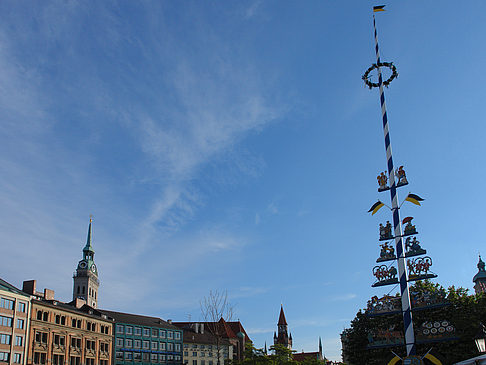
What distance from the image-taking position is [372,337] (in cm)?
3897

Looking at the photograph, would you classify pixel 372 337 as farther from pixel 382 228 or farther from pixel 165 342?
pixel 165 342

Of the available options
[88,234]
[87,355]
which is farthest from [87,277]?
[87,355]

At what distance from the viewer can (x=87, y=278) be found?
163750 mm

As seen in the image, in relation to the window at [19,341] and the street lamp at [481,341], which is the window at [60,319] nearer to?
the window at [19,341]

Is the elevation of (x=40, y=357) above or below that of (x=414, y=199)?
below

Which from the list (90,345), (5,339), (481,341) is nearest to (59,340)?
(90,345)

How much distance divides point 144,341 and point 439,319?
72.0 metres

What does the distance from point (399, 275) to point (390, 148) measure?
10.3 m

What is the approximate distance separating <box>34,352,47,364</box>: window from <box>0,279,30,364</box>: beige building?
2639 mm

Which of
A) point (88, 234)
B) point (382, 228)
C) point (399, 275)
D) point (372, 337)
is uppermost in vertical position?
point (88, 234)

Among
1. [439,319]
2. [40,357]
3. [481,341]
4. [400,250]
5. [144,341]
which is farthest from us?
[144,341]

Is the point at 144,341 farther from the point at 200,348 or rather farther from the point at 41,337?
the point at 41,337

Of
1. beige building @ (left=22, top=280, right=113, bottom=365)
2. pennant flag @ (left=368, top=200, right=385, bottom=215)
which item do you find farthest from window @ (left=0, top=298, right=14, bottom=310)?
pennant flag @ (left=368, top=200, right=385, bottom=215)

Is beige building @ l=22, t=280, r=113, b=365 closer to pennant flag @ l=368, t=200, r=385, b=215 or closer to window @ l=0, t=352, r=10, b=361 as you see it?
window @ l=0, t=352, r=10, b=361
